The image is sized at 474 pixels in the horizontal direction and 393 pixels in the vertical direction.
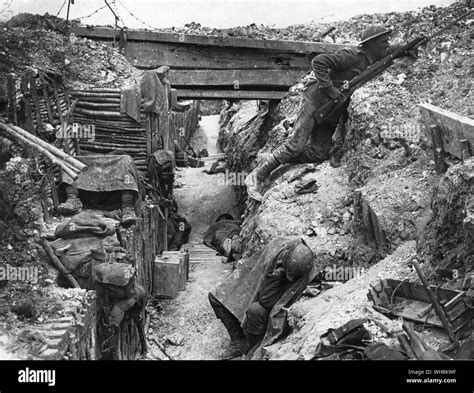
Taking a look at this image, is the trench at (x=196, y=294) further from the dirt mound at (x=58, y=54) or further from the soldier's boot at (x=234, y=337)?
the dirt mound at (x=58, y=54)

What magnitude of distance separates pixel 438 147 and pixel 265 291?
279 cm

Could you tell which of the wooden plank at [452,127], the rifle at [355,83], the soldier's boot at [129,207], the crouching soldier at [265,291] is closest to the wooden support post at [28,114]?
the soldier's boot at [129,207]

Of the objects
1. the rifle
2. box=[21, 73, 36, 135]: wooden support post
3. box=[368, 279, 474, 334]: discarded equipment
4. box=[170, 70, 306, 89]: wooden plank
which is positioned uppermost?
box=[170, 70, 306, 89]: wooden plank

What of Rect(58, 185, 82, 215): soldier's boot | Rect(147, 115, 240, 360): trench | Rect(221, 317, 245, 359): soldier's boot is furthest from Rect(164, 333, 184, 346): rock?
Rect(58, 185, 82, 215): soldier's boot

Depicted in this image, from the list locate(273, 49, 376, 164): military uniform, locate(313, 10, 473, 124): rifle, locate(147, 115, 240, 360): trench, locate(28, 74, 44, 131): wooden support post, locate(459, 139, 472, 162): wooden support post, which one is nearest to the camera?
locate(459, 139, 472, 162): wooden support post

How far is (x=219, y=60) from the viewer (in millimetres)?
16781

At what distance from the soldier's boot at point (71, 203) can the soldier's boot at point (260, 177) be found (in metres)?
3.80

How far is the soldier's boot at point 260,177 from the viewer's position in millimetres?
13852

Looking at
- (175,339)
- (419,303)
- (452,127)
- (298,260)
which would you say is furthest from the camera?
(175,339)

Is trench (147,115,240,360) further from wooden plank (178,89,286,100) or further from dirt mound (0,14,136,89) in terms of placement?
dirt mound (0,14,136,89)

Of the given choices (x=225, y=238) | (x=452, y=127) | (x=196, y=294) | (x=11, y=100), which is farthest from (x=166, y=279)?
(x=452, y=127)

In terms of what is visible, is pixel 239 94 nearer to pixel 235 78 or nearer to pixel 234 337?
pixel 235 78

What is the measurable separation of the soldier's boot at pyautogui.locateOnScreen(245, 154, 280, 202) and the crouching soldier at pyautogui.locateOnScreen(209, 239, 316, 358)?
3.85 metres

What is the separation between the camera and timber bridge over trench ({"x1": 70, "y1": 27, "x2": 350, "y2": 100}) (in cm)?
1620
